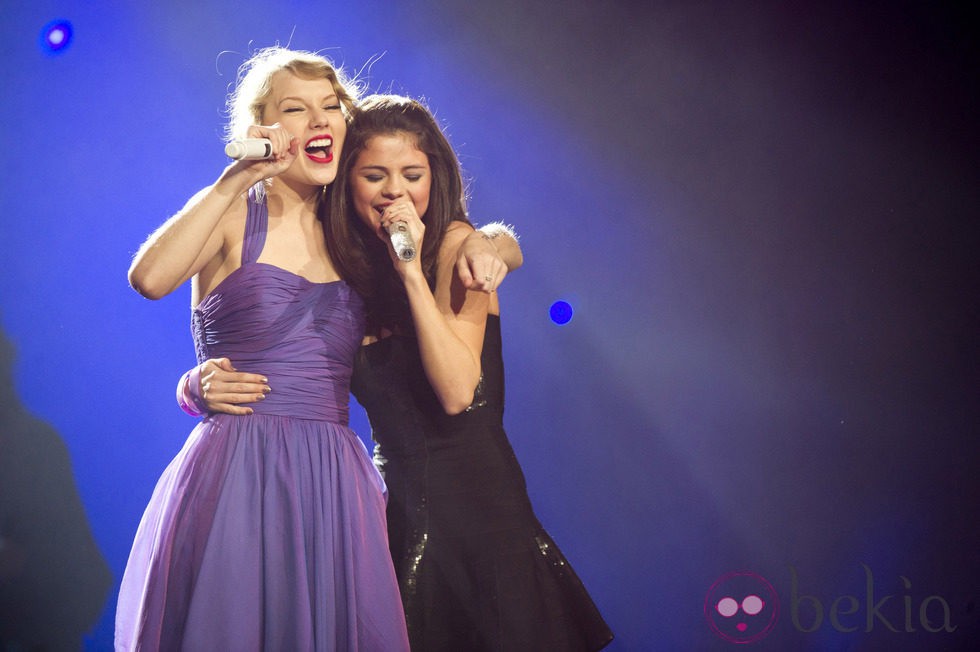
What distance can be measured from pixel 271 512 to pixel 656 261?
153 centimetres

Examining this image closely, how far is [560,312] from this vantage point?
8.26 feet

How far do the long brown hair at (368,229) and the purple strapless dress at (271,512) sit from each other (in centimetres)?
10

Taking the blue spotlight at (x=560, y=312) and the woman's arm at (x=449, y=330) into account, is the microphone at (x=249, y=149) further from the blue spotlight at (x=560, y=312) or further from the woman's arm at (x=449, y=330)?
the blue spotlight at (x=560, y=312)

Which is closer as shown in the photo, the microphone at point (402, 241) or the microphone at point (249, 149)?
the microphone at point (249, 149)

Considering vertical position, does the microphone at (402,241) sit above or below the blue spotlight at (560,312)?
above

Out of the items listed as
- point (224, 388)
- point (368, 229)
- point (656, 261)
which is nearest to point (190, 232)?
point (224, 388)

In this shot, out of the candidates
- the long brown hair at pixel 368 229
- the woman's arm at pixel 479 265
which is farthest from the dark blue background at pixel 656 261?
the woman's arm at pixel 479 265

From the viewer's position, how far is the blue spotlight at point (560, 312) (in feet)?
8.25

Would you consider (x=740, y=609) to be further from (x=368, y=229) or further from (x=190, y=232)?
(x=190, y=232)

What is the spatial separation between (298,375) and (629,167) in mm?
1418

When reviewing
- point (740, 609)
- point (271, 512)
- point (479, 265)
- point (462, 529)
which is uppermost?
point (479, 265)

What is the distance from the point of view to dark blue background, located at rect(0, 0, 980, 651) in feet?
7.77

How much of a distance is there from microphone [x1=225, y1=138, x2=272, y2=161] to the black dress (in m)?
0.48

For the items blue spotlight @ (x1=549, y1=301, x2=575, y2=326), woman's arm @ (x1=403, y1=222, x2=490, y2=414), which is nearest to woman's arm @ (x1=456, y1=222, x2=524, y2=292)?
woman's arm @ (x1=403, y1=222, x2=490, y2=414)
